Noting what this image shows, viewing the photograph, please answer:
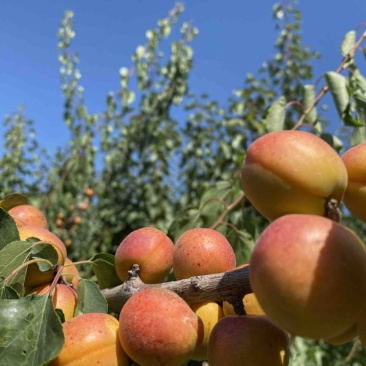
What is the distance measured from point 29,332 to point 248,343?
330mm

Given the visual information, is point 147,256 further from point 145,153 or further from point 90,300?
point 145,153

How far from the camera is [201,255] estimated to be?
0.83 metres

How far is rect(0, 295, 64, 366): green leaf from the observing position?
2.03 ft

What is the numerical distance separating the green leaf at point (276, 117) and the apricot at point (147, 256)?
1085 millimetres

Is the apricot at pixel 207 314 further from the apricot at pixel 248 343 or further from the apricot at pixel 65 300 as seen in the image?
the apricot at pixel 65 300

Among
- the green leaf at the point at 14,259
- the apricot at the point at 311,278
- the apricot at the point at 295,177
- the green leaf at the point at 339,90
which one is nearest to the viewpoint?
the apricot at the point at 311,278

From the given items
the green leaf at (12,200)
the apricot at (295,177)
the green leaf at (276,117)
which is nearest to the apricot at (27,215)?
the green leaf at (12,200)

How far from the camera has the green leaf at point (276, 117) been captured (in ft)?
6.22

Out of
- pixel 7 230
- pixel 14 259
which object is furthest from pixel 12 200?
pixel 14 259

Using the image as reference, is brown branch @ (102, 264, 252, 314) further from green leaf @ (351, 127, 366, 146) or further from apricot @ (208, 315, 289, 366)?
green leaf @ (351, 127, 366, 146)

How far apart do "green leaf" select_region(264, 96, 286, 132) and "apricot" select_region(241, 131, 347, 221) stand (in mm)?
1289

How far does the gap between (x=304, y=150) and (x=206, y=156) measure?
425 centimetres

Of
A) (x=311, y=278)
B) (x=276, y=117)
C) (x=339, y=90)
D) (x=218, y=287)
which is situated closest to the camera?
(x=311, y=278)

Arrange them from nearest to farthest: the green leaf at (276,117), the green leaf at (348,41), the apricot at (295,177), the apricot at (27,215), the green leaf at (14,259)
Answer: the apricot at (295,177), the green leaf at (14,259), the apricot at (27,215), the green leaf at (276,117), the green leaf at (348,41)
